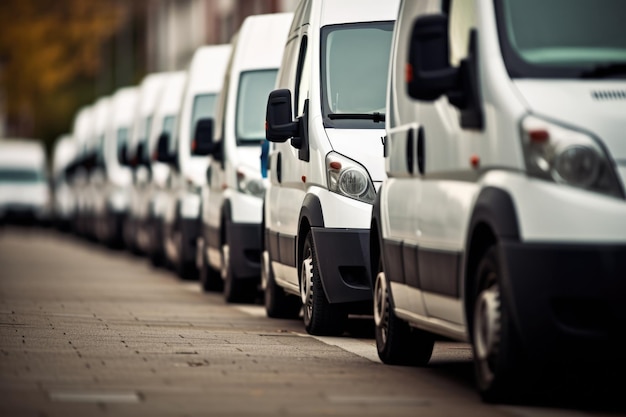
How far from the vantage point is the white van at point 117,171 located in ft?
110

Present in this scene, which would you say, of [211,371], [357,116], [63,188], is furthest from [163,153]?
[63,188]

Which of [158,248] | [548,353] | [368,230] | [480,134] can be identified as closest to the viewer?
[548,353]

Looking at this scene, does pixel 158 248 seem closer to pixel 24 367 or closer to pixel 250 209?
pixel 250 209

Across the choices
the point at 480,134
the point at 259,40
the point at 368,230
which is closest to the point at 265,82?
the point at 259,40

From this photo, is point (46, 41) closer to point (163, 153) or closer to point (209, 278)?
point (163, 153)

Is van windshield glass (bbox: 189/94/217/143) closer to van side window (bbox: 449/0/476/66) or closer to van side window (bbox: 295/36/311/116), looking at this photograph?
van side window (bbox: 295/36/311/116)

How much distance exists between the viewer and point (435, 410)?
8422 mm

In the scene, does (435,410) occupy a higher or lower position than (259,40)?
lower

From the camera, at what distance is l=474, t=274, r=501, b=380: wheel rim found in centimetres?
835

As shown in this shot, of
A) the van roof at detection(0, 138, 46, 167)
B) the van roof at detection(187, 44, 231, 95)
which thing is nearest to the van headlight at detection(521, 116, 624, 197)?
the van roof at detection(187, 44, 231, 95)

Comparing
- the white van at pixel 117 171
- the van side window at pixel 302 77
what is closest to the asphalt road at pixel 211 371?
the van side window at pixel 302 77

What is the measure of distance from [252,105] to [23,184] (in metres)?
38.8

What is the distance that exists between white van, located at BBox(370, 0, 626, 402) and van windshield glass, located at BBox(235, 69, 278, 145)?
7.52m

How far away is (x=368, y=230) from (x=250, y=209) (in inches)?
187
